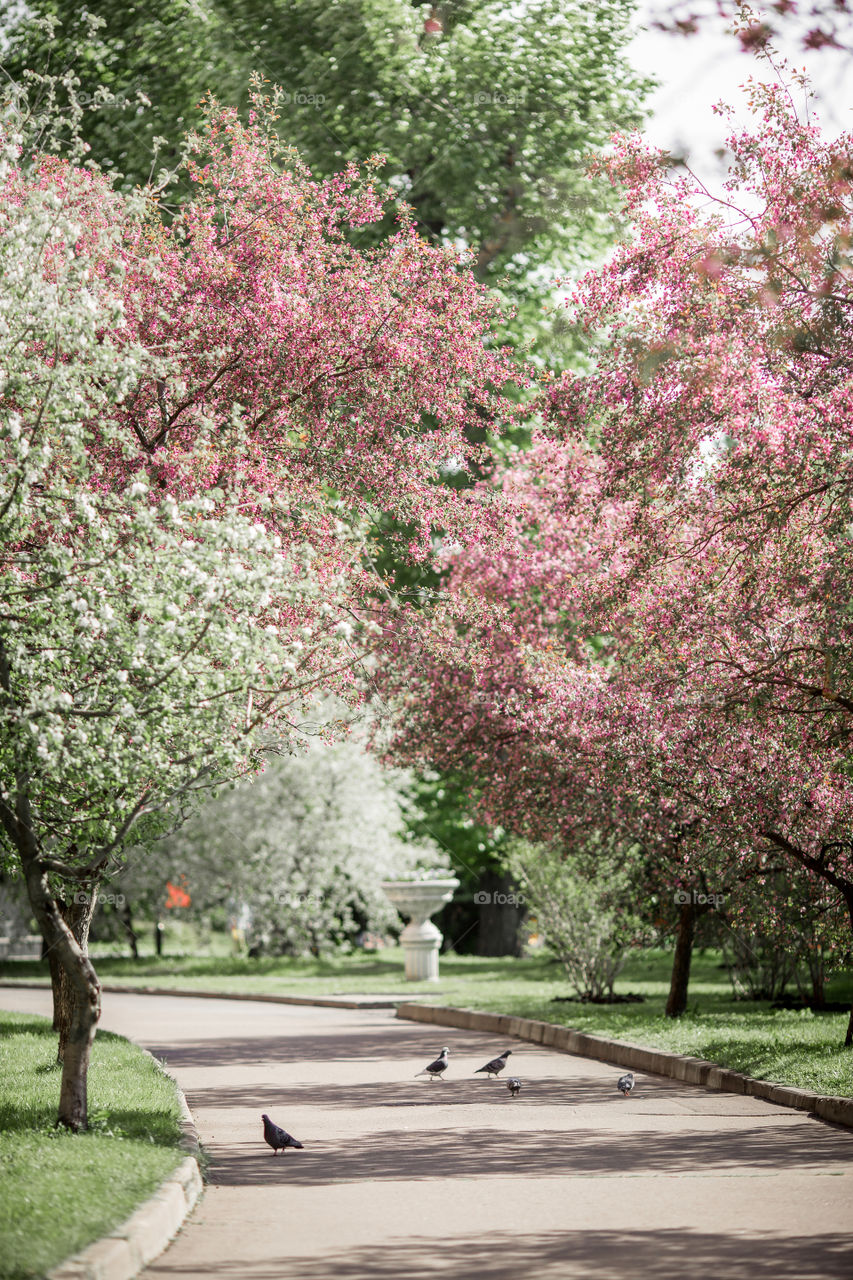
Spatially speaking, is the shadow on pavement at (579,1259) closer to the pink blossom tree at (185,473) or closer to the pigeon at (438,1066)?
the pink blossom tree at (185,473)

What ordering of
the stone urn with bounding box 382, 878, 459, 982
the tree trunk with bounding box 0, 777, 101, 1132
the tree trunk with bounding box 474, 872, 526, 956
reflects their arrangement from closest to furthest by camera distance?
the tree trunk with bounding box 0, 777, 101, 1132 → the stone urn with bounding box 382, 878, 459, 982 → the tree trunk with bounding box 474, 872, 526, 956

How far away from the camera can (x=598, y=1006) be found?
2048 centimetres

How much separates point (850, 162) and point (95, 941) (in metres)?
38.2

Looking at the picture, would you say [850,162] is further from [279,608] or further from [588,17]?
[588,17]

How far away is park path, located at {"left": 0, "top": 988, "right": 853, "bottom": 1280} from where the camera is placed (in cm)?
676

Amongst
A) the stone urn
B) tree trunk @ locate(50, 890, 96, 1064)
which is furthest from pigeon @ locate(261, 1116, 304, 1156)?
the stone urn

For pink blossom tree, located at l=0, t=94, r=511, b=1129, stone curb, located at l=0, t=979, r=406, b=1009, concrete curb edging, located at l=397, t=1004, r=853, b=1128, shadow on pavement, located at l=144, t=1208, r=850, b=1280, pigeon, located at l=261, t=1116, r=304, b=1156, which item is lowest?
stone curb, located at l=0, t=979, r=406, b=1009

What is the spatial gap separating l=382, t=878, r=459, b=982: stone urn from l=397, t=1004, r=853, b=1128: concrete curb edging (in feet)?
15.6

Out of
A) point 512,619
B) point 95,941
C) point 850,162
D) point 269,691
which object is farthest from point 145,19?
point 95,941

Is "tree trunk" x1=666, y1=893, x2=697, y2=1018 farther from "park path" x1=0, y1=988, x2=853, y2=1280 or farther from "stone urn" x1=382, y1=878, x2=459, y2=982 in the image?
"stone urn" x1=382, y1=878, x2=459, y2=982

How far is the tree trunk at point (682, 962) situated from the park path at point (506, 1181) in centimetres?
397

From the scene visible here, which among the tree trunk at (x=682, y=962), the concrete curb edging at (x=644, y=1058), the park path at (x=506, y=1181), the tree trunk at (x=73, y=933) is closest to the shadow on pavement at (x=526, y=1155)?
the park path at (x=506, y=1181)

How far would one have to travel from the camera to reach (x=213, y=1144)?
34.2 feet

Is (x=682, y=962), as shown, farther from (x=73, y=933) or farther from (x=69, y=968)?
Answer: (x=69, y=968)
